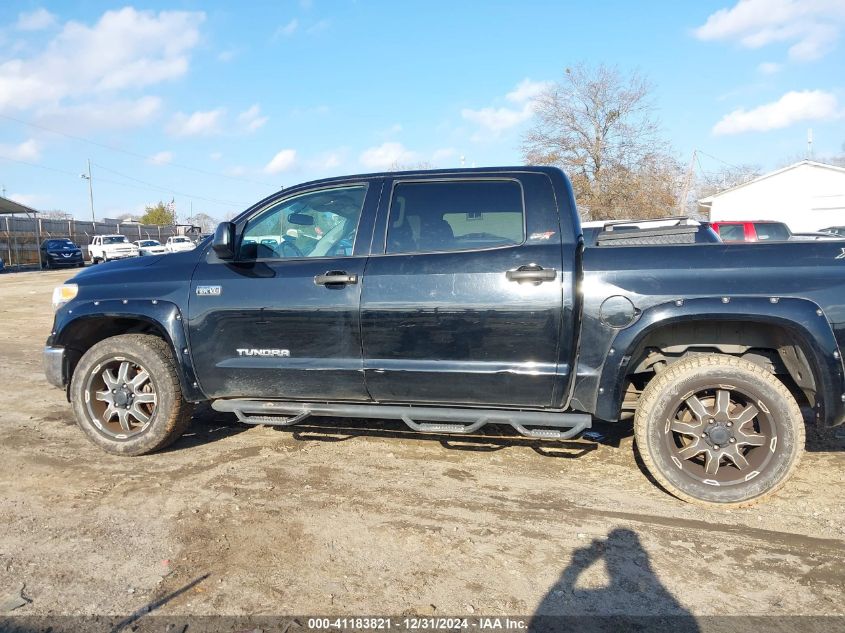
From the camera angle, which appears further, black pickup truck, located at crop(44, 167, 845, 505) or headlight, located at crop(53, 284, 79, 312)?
headlight, located at crop(53, 284, 79, 312)

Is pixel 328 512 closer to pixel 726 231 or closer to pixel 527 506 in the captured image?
pixel 527 506

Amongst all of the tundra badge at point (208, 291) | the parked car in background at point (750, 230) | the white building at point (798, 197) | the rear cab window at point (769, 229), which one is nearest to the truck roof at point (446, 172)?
the tundra badge at point (208, 291)

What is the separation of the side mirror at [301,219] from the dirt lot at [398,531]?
5.48 ft

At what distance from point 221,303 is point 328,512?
1.58 m

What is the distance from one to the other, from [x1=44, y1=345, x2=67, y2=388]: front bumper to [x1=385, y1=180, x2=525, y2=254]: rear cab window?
2612mm

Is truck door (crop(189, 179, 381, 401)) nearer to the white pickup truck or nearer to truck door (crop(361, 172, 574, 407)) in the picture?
truck door (crop(361, 172, 574, 407))

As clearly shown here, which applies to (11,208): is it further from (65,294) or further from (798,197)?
(798,197)

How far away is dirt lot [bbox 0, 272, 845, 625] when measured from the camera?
261 cm

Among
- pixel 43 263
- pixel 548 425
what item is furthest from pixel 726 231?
pixel 43 263

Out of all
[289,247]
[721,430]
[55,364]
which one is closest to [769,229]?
[721,430]

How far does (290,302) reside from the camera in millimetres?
3869

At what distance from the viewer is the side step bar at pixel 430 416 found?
3.60 metres

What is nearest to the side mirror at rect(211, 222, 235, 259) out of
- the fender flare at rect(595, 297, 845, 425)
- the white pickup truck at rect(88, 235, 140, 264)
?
the fender flare at rect(595, 297, 845, 425)

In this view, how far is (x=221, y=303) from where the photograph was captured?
157 inches
